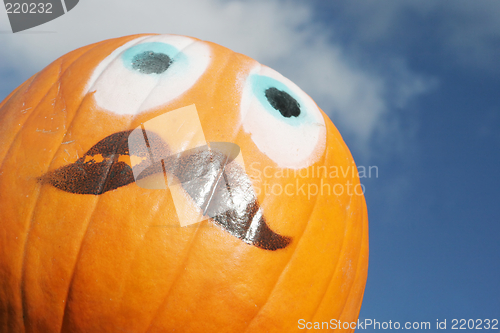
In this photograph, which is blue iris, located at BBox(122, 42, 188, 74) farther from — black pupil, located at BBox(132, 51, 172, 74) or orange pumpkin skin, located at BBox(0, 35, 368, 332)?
orange pumpkin skin, located at BBox(0, 35, 368, 332)

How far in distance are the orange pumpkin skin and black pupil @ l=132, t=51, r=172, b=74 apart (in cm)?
19

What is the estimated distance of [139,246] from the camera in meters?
1.71

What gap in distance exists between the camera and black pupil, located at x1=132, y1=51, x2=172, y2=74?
6.97 feet

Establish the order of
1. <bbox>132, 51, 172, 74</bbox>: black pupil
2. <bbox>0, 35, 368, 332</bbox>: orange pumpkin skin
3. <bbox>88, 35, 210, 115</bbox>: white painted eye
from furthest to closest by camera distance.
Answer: <bbox>132, 51, 172, 74</bbox>: black pupil, <bbox>88, 35, 210, 115</bbox>: white painted eye, <bbox>0, 35, 368, 332</bbox>: orange pumpkin skin

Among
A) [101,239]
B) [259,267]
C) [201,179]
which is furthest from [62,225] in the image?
[259,267]

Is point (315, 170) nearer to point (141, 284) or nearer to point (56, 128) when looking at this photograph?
point (141, 284)

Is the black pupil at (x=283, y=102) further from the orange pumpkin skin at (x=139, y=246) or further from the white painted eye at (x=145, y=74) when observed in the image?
the white painted eye at (x=145, y=74)

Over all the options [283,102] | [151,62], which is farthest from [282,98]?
[151,62]

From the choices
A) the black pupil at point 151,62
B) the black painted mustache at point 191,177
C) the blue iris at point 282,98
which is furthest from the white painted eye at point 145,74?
the blue iris at point 282,98

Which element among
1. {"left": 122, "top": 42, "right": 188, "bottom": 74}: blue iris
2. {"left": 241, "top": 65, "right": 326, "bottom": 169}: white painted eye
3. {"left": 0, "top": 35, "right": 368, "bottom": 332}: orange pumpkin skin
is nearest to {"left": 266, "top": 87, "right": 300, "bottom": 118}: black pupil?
{"left": 241, "top": 65, "right": 326, "bottom": 169}: white painted eye

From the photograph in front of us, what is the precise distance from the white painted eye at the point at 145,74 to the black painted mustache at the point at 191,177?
24 centimetres

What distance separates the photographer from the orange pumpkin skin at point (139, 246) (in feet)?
5.65

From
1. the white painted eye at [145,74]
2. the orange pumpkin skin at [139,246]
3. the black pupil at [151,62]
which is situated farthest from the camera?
the black pupil at [151,62]

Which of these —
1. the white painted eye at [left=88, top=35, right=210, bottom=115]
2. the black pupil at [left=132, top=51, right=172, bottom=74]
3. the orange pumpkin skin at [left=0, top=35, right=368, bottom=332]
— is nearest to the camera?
the orange pumpkin skin at [left=0, top=35, right=368, bottom=332]
